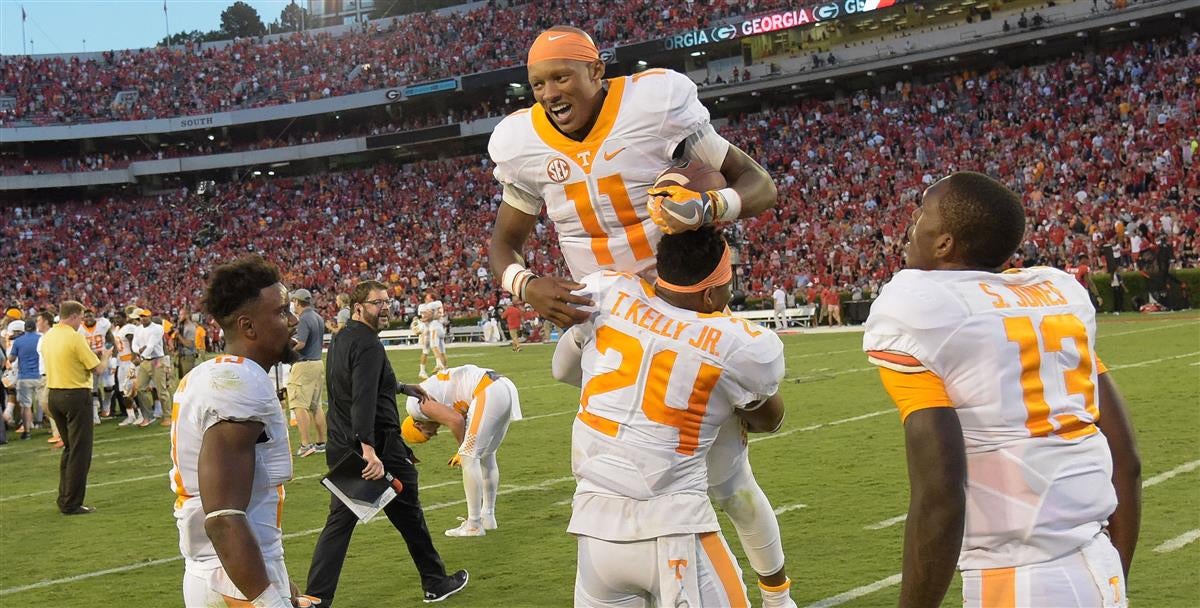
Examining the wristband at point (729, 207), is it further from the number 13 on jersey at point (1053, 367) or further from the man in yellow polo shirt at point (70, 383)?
the man in yellow polo shirt at point (70, 383)

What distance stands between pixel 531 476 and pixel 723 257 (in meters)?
7.72

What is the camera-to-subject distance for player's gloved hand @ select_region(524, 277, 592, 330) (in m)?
3.83

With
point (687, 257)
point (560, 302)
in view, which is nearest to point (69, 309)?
point (560, 302)

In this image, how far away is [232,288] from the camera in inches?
159

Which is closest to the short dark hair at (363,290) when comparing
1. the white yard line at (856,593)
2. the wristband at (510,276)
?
the white yard line at (856,593)

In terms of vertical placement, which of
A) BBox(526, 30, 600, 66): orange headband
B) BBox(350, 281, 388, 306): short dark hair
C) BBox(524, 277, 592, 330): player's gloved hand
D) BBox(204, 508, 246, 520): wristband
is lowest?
BBox(204, 508, 246, 520): wristband

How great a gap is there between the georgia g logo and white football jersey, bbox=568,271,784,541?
68cm

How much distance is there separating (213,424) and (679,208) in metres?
1.63

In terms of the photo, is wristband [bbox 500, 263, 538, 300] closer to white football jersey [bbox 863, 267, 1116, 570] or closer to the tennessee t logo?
the tennessee t logo

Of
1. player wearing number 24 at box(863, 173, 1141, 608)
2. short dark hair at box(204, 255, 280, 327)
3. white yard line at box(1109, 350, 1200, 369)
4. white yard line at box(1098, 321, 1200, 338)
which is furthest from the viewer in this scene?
white yard line at box(1098, 321, 1200, 338)

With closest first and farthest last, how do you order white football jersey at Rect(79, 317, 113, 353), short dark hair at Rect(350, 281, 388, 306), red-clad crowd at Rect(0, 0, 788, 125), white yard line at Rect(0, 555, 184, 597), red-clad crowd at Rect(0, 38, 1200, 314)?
short dark hair at Rect(350, 281, 388, 306), white yard line at Rect(0, 555, 184, 597), white football jersey at Rect(79, 317, 113, 353), red-clad crowd at Rect(0, 38, 1200, 314), red-clad crowd at Rect(0, 0, 788, 125)

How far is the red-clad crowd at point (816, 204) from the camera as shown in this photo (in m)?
30.6

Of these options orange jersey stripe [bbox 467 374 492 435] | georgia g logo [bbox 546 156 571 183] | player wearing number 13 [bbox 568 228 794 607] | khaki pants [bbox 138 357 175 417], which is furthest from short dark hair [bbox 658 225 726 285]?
khaki pants [bbox 138 357 175 417]

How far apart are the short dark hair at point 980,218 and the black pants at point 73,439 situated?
405 inches
